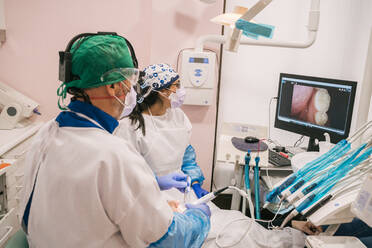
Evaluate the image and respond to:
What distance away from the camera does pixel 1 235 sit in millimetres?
1575

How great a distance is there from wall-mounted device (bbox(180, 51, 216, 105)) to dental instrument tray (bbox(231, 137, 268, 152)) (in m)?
0.50

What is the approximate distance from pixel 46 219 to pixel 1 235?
1.04 metres

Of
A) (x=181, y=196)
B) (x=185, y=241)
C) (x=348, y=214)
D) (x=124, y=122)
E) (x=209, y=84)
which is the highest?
(x=209, y=84)

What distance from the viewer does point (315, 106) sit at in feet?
6.86

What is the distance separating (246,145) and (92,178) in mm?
1275

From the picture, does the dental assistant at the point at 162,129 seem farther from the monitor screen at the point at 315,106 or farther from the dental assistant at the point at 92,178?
the monitor screen at the point at 315,106

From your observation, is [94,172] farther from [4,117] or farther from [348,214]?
[4,117]

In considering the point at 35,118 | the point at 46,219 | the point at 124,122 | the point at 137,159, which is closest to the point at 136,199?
the point at 137,159

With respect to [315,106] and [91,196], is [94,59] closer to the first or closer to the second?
[91,196]

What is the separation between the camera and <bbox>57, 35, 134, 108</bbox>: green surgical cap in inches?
34.8

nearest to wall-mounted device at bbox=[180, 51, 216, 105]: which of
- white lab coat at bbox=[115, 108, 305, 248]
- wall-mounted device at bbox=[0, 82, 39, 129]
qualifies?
white lab coat at bbox=[115, 108, 305, 248]

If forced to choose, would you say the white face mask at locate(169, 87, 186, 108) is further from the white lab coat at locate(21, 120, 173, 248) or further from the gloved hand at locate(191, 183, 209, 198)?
the white lab coat at locate(21, 120, 173, 248)

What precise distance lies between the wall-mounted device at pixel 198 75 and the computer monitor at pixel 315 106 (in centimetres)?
54

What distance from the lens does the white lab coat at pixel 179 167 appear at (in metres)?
1.25
